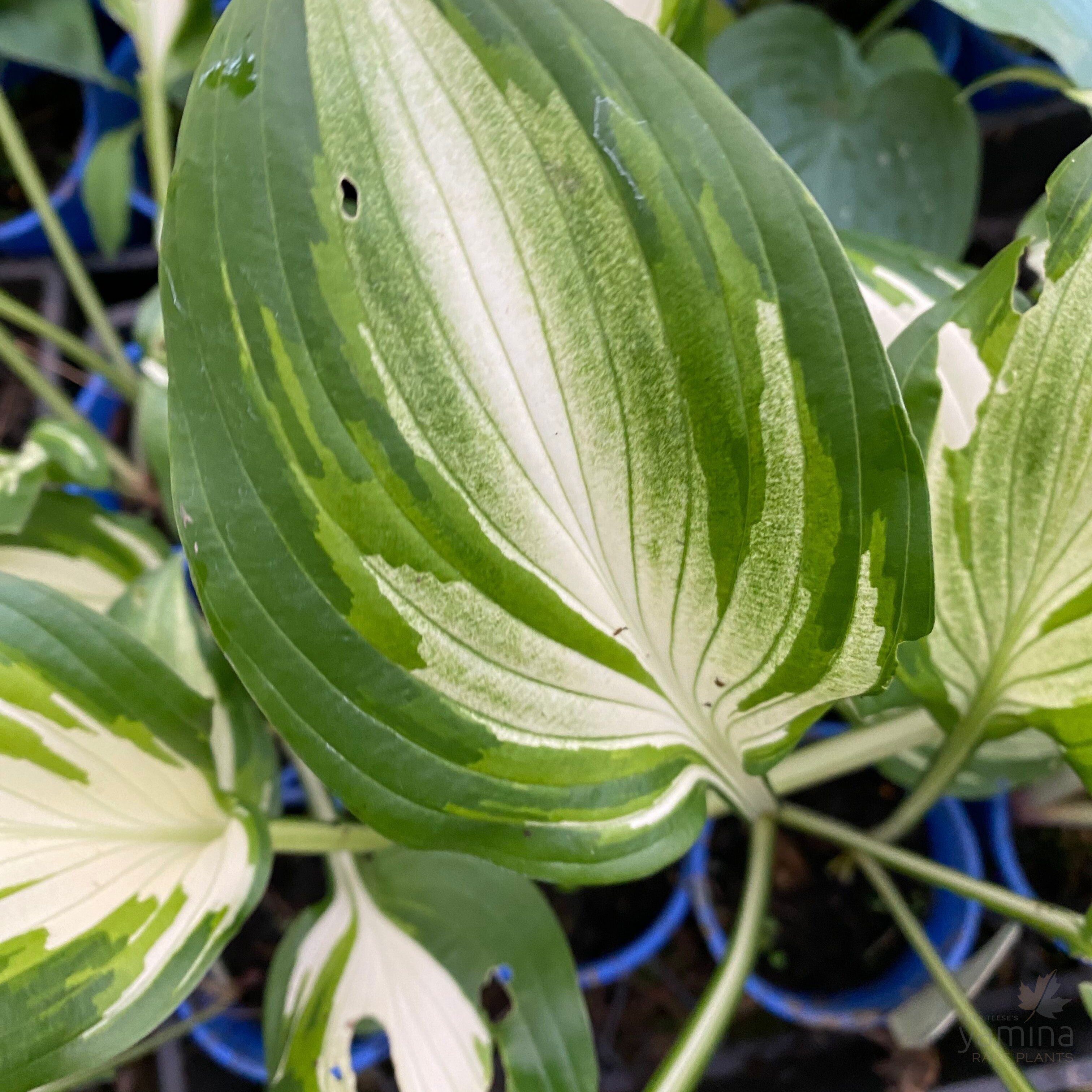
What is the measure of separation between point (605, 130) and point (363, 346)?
0.11m

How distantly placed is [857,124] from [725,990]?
769 mm

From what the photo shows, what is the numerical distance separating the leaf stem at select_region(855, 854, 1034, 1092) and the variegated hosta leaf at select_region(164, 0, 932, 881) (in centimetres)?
26

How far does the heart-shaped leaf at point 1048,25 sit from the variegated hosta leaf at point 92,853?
0.53 metres

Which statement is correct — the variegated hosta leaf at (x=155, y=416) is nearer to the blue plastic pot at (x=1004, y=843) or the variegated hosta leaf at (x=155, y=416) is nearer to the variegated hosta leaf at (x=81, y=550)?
the variegated hosta leaf at (x=81, y=550)

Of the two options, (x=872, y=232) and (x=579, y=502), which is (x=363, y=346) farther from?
(x=872, y=232)

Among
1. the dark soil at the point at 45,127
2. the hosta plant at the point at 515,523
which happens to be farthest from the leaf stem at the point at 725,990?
the dark soil at the point at 45,127

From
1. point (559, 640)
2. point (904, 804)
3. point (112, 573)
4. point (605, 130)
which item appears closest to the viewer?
point (605, 130)

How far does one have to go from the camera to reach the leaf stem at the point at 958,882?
17.3 inches

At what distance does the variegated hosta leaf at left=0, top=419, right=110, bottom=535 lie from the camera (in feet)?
1.94

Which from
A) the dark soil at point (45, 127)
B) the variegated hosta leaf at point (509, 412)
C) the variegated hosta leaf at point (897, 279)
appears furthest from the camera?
the dark soil at point (45, 127)

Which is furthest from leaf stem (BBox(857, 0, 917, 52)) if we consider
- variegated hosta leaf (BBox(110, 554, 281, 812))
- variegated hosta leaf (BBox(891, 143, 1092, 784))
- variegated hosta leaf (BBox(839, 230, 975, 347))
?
variegated hosta leaf (BBox(110, 554, 281, 812))

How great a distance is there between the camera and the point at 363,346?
11.2 inches

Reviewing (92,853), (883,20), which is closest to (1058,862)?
(92,853)

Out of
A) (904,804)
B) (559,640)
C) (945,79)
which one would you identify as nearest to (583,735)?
(559,640)
